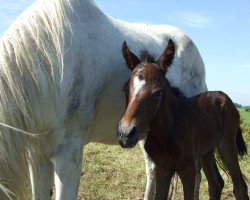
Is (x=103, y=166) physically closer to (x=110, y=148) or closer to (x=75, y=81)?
(x=110, y=148)

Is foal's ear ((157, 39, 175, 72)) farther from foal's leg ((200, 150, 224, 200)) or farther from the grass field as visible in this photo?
the grass field

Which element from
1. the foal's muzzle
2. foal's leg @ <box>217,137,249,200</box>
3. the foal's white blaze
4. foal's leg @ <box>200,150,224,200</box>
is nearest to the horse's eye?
the foal's white blaze

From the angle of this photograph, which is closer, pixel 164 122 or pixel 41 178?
pixel 164 122

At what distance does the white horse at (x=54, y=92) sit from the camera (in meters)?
3.06

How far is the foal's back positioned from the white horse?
25.8 inches

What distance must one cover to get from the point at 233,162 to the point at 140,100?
1.61 meters

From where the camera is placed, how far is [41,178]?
11.8ft

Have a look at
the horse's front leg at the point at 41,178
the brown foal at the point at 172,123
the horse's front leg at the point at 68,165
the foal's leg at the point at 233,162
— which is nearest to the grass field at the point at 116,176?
the foal's leg at the point at 233,162

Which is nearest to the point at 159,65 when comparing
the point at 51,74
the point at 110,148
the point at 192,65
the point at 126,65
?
the point at 126,65

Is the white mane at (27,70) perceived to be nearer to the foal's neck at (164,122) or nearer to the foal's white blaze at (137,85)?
the foal's white blaze at (137,85)

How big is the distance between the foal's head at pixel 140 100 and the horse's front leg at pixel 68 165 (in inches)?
20.4

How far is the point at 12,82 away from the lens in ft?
10.0

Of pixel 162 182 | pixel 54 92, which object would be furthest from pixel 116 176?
pixel 54 92

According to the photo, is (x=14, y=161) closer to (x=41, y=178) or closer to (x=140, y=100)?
(x=41, y=178)
